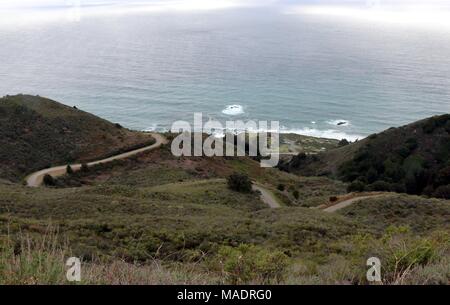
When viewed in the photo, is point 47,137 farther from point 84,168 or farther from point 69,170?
point 69,170

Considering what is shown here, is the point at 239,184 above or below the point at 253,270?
below

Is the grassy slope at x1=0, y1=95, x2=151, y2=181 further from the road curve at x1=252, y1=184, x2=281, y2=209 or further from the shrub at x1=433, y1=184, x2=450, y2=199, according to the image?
the shrub at x1=433, y1=184, x2=450, y2=199

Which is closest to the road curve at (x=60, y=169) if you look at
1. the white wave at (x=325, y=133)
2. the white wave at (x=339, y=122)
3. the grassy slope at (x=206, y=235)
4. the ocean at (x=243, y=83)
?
the grassy slope at (x=206, y=235)

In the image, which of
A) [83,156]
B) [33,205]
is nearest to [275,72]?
[83,156]

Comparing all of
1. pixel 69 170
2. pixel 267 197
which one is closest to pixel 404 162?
pixel 267 197

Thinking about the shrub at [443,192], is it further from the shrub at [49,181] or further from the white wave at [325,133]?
the white wave at [325,133]
